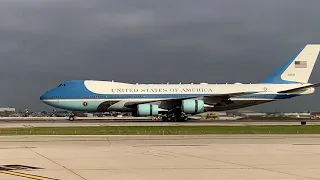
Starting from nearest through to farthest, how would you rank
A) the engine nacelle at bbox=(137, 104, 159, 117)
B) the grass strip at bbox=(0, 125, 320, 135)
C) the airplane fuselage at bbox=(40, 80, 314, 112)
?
the grass strip at bbox=(0, 125, 320, 135) < the engine nacelle at bbox=(137, 104, 159, 117) < the airplane fuselage at bbox=(40, 80, 314, 112)

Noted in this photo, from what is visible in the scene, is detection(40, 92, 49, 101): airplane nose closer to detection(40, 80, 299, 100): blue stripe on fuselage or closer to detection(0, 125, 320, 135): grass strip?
detection(40, 80, 299, 100): blue stripe on fuselage

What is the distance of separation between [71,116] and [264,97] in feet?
84.4

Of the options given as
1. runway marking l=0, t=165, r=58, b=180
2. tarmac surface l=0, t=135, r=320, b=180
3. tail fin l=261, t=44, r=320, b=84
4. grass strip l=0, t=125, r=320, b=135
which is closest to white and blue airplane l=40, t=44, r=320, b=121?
tail fin l=261, t=44, r=320, b=84

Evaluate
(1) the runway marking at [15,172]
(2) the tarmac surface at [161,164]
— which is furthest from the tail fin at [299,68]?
(1) the runway marking at [15,172]

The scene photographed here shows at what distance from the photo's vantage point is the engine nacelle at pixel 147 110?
5353 cm

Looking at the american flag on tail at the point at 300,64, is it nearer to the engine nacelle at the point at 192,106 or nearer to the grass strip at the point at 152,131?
the engine nacelle at the point at 192,106

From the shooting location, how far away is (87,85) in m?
57.3

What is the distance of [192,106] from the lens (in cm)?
5334

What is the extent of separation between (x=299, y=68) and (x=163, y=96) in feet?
65.0

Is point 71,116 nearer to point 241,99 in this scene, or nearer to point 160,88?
point 160,88

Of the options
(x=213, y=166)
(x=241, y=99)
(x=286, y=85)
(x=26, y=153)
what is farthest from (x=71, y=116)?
(x=213, y=166)

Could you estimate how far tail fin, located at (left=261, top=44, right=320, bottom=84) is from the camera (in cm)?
Answer: 6203

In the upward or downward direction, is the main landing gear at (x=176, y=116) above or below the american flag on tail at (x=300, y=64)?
below

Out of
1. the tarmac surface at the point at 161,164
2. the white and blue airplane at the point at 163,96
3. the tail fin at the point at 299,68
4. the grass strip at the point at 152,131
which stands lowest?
the tarmac surface at the point at 161,164
